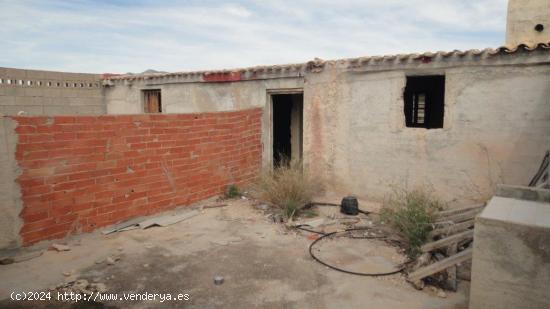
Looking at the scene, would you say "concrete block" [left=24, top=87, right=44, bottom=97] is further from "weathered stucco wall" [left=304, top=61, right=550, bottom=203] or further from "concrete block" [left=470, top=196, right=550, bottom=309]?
"concrete block" [left=470, top=196, right=550, bottom=309]

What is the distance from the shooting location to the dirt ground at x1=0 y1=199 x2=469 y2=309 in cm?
366

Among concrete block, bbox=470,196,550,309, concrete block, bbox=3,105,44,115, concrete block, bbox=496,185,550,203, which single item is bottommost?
concrete block, bbox=470,196,550,309

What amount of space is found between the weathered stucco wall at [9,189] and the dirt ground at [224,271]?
381 millimetres

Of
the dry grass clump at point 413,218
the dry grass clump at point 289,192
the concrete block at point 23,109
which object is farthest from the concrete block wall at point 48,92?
the dry grass clump at point 413,218

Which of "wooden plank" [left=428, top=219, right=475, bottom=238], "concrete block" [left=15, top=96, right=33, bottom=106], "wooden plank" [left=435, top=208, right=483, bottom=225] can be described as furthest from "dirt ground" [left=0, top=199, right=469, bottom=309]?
"concrete block" [left=15, top=96, right=33, bottom=106]

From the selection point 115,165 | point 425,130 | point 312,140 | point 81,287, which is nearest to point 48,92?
point 115,165

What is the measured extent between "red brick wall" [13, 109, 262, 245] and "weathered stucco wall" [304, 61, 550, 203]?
6.71 feet

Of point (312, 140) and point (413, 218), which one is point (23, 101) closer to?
point (312, 140)

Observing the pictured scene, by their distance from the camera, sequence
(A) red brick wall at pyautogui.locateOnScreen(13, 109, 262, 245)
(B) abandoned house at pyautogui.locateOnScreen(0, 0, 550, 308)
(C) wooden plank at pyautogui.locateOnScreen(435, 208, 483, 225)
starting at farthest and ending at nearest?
(C) wooden plank at pyautogui.locateOnScreen(435, 208, 483, 225) < (B) abandoned house at pyautogui.locateOnScreen(0, 0, 550, 308) < (A) red brick wall at pyautogui.locateOnScreen(13, 109, 262, 245)

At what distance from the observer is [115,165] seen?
5.58 m

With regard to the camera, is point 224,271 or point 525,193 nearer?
point 525,193

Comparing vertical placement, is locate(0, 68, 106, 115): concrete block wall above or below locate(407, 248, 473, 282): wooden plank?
above

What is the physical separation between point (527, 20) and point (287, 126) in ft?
21.5

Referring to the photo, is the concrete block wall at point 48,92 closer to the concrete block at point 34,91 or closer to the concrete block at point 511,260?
the concrete block at point 34,91
